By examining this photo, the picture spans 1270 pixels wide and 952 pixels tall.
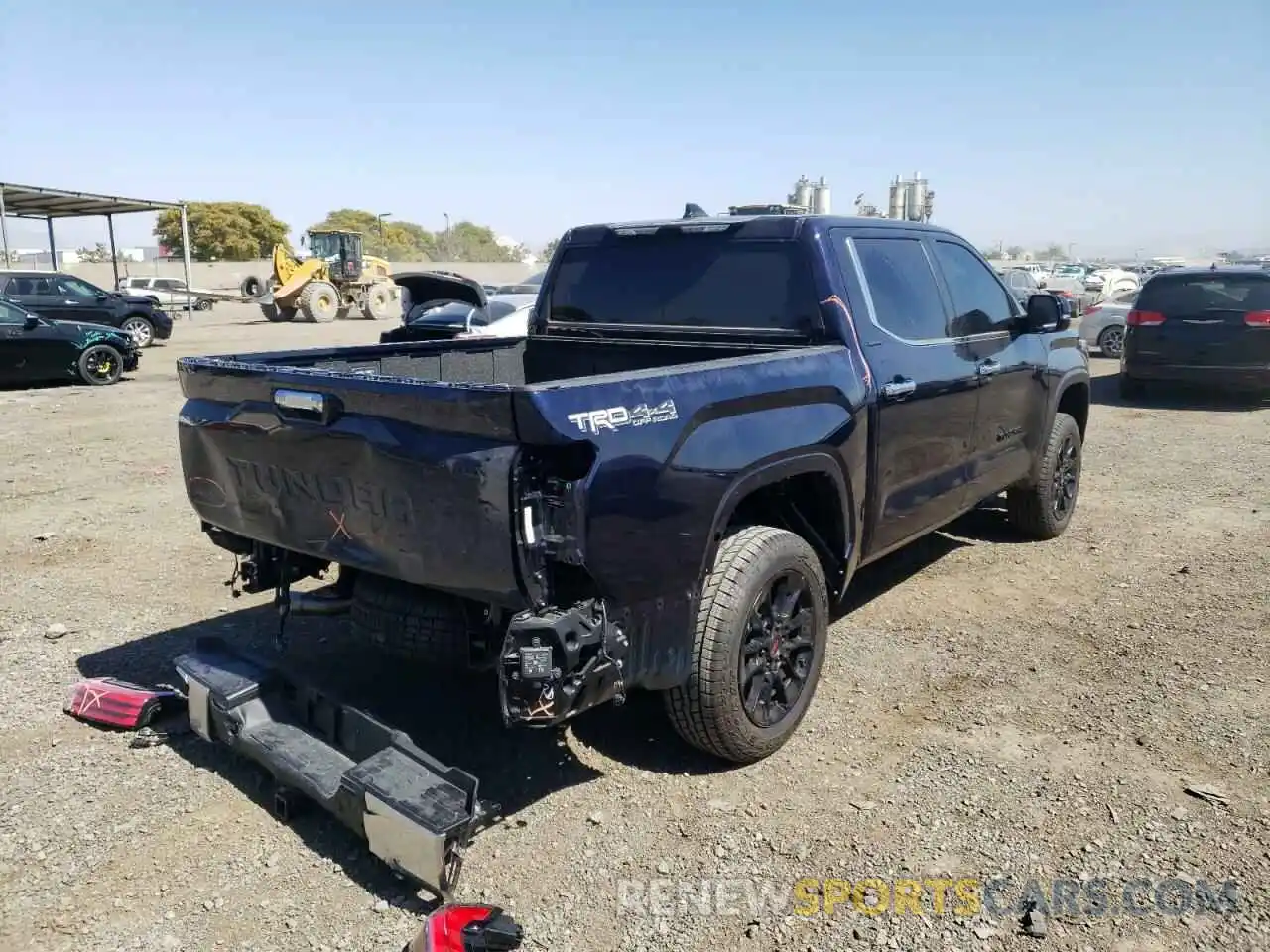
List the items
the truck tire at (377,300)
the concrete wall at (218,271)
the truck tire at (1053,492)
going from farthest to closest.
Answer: the concrete wall at (218,271) → the truck tire at (377,300) → the truck tire at (1053,492)

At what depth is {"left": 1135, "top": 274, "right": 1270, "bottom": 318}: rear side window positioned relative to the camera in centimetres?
1131

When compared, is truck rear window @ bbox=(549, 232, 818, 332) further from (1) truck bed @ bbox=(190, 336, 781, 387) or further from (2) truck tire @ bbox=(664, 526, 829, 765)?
(2) truck tire @ bbox=(664, 526, 829, 765)

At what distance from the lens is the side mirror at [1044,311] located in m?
5.21

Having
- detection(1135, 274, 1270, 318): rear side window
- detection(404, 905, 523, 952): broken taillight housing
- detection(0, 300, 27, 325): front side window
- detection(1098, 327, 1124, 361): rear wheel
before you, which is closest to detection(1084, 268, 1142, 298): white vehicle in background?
detection(1098, 327, 1124, 361): rear wheel

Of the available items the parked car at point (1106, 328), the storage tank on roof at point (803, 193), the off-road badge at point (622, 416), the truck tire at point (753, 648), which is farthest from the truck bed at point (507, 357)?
the parked car at point (1106, 328)

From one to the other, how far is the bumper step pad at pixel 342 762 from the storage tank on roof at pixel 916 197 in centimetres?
1099

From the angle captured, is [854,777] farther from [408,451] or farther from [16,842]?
[16,842]

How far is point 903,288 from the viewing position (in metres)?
4.48

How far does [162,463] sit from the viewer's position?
8812 mm

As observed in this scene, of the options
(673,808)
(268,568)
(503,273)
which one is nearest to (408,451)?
(268,568)

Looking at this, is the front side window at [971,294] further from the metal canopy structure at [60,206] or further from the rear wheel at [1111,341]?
the metal canopy structure at [60,206]

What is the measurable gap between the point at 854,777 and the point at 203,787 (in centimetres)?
229

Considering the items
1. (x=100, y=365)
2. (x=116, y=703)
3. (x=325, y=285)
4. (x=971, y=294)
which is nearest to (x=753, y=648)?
(x=116, y=703)

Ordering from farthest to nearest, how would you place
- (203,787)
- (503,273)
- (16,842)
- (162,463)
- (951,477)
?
(503,273) → (162,463) → (951,477) → (203,787) → (16,842)
